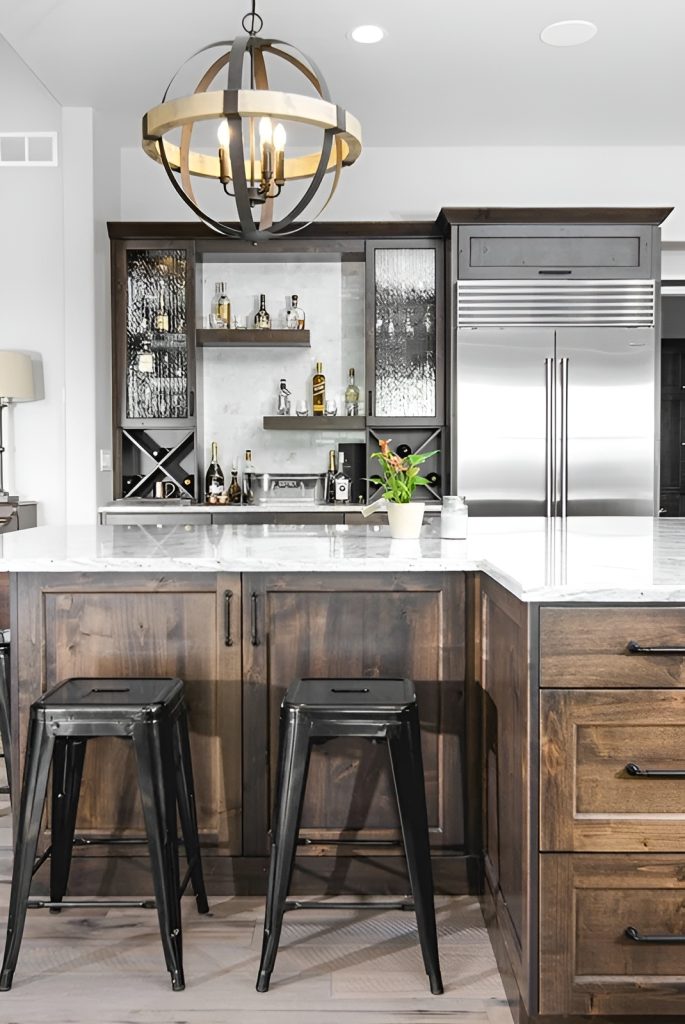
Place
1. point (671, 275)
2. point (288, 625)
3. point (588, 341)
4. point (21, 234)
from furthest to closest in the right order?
point (671, 275)
point (21, 234)
point (588, 341)
point (288, 625)

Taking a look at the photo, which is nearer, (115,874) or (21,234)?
(115,874)

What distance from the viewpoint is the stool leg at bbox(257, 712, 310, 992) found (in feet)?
6.16

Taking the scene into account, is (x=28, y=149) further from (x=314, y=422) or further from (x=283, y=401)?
(x=314, y=422)

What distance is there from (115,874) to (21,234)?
3.99 meters

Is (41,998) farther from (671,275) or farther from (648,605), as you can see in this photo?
(671,275)

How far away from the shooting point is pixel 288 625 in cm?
229

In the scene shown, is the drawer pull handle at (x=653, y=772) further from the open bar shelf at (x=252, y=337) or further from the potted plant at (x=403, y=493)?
the open bar shelf at (x=252, y=337)

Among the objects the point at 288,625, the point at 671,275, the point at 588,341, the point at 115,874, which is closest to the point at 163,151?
the point at 288,625

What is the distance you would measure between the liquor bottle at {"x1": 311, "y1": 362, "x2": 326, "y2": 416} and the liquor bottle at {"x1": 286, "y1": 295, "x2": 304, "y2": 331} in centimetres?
26

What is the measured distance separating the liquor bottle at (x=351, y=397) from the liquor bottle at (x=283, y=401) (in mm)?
357

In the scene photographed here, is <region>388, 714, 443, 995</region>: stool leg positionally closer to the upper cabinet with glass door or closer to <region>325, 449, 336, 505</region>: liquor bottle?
<region>325, 449, 336, 505</region>: liquor bottle

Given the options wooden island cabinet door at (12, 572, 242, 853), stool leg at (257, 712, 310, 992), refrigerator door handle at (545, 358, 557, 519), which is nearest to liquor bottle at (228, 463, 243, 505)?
refrigerator door handle at (545, 358, 557, 519)

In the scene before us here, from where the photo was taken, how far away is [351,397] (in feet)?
16.8

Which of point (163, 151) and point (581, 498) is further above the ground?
point (163, 151)
